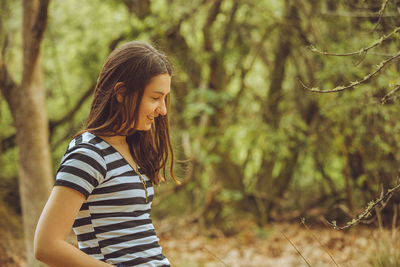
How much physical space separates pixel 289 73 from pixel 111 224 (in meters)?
6.15

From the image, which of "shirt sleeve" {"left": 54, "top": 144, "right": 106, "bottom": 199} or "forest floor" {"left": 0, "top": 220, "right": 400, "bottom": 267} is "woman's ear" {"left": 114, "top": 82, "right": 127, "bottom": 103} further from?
"forest floor" {"left": 0, "top": 220, "right": 400, "bottom": 267}

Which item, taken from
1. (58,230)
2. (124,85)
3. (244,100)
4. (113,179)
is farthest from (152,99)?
(244,100)

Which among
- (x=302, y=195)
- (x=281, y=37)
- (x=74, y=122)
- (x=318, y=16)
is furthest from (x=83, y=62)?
(x=302, y=195)

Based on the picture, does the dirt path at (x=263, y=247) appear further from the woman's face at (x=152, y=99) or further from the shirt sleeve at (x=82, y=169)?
the shirt sleeve at (x=82, y=169)

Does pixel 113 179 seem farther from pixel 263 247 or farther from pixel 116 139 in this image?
pixel 263 247

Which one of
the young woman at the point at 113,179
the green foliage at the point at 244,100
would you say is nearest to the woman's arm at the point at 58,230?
the young woman at the point at 113,179

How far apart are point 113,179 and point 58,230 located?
0.25 meters

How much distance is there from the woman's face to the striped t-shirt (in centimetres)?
17

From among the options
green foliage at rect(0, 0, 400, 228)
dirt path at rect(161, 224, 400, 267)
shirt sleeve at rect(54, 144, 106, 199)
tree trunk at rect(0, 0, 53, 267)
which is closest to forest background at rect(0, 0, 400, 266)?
green foliage at rect(0, 0, 400, 228)

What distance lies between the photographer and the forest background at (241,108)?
5621mm

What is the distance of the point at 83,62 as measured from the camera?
295 inches

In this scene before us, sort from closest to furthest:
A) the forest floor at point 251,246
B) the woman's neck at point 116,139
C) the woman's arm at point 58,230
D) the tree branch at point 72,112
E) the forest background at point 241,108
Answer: the woman's arm at point 58,230 < the woman's neck at point 116,139 < the forest floor at point 251,246 < the forest background at point 241,108 < the tree branch at point 72,112

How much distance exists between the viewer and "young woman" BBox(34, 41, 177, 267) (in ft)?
4.14

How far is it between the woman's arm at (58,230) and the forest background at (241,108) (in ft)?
12.8
